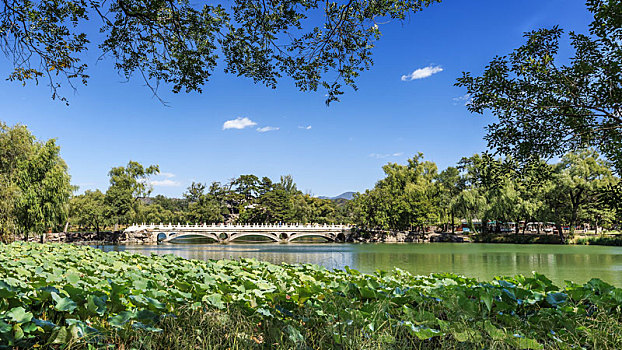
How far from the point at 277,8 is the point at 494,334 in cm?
348

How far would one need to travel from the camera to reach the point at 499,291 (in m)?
2.77

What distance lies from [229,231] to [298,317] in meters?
42.9

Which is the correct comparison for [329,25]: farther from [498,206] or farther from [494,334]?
[498,206]

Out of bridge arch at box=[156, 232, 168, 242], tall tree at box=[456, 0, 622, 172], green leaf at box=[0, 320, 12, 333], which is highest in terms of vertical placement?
tall tree at box=[456, 0, 622, 172]

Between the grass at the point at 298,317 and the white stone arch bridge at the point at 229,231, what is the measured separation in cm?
4162

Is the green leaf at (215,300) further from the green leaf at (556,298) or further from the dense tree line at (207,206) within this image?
the dense tree line at (207,206)

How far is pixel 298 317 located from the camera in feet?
8.66

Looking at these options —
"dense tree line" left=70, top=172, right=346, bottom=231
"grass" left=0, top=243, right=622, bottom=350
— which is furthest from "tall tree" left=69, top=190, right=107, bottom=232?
"grass" left=0, top=243, right=622, bottom=350

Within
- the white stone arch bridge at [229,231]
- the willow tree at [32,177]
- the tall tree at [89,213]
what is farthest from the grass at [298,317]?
the white stone arch bridge at [229,231]

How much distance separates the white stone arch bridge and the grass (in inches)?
1639

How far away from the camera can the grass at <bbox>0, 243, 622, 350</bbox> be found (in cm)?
215

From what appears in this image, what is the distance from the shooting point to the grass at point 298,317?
2.15 m

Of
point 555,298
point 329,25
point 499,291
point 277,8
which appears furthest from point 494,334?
point 277,8

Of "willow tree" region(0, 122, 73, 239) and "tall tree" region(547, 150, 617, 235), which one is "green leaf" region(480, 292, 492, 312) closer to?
"willow tree" region(0, 122, 73, 239)
